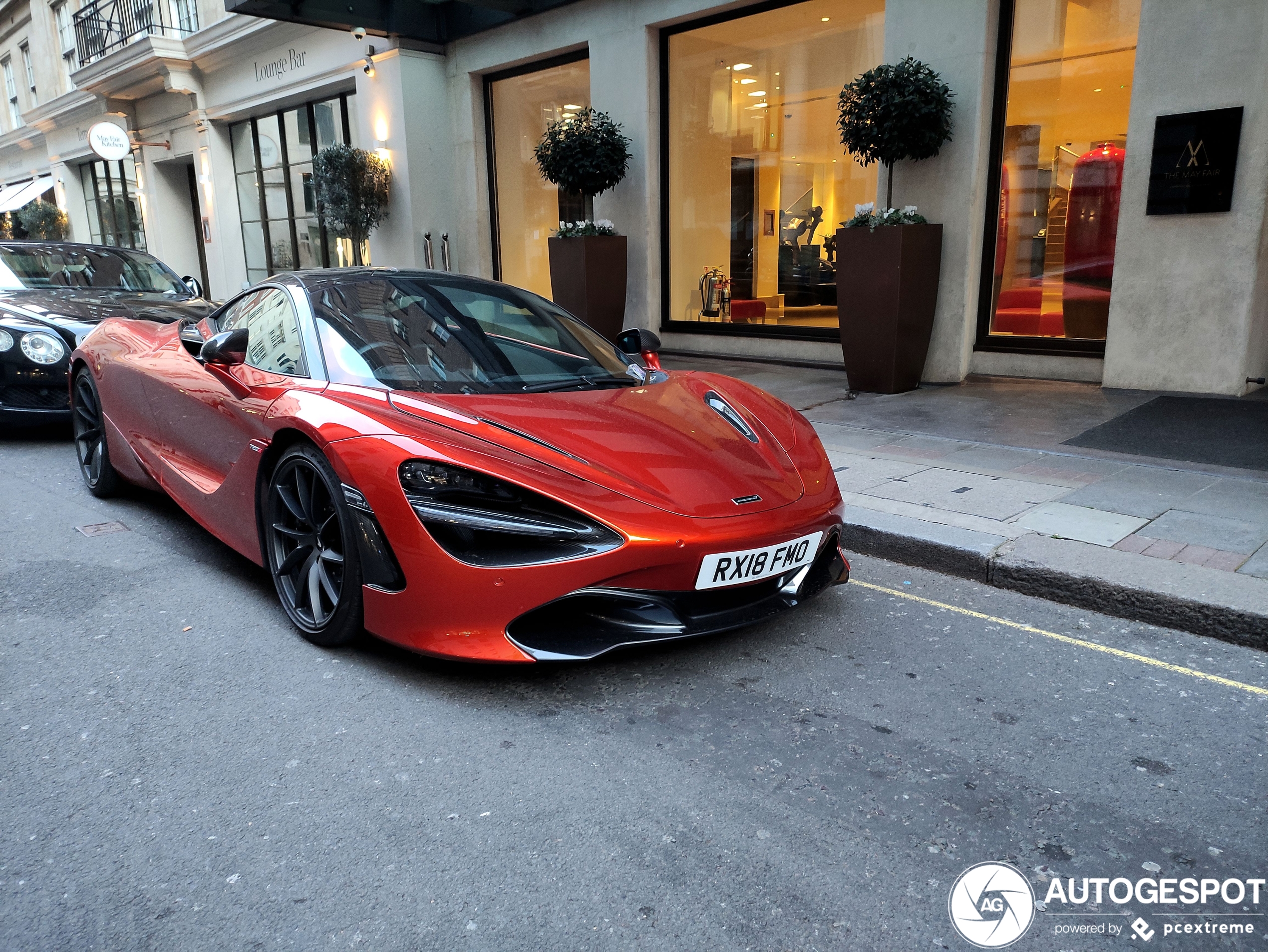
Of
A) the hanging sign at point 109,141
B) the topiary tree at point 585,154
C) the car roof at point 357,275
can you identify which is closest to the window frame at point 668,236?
the topiary tree at point 585,154

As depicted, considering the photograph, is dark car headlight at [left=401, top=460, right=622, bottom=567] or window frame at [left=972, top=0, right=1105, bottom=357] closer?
dark car headlight at [left=401, top=460, right=622, bottom=567]

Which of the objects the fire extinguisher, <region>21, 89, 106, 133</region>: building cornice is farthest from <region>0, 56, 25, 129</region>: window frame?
the fire extinguisher

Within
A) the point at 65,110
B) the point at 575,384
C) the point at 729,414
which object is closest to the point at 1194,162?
the point at 729,414

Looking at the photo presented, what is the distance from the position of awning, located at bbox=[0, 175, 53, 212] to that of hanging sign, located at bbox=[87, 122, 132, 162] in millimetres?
A: 10990

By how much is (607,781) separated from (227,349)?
247 cm

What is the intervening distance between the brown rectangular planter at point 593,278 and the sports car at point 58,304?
13.1ft

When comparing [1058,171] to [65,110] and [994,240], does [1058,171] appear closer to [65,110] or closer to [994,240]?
[994,240]

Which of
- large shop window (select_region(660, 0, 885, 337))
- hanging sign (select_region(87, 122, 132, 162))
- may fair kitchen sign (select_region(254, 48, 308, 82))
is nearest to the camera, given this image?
large shop window (select_region(660, 0, 885, 337))

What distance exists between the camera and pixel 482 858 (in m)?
2.14

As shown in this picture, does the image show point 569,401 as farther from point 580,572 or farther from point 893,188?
point 893,188

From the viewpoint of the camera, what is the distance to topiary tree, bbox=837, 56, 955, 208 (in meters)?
7.74

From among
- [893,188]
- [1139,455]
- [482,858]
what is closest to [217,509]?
[482,858]

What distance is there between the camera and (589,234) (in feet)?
34.8

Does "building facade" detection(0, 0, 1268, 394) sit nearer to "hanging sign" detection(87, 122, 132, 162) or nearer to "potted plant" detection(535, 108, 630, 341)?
"potted plant" detection(535, 108, 630, 341)
